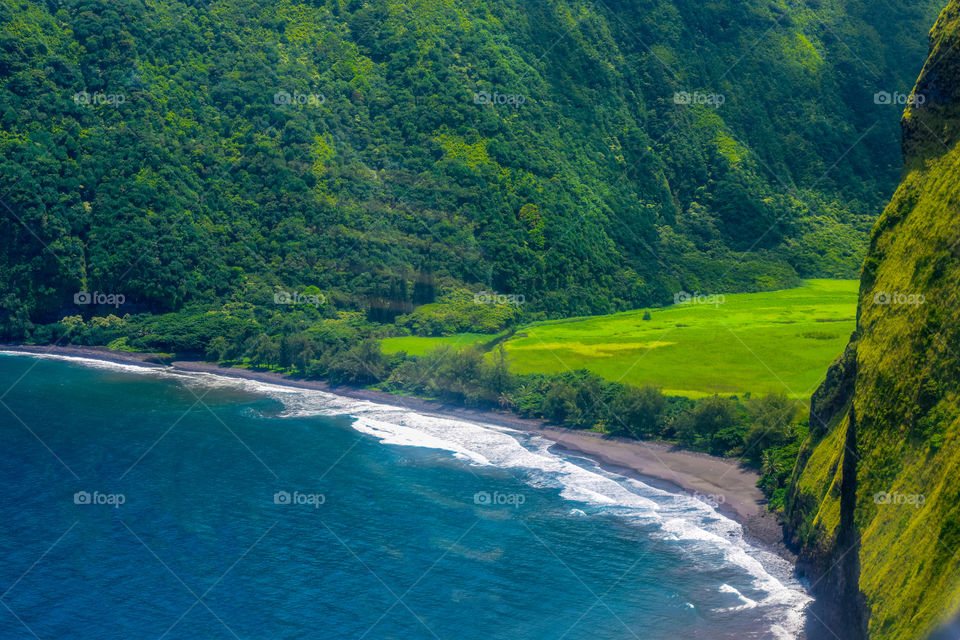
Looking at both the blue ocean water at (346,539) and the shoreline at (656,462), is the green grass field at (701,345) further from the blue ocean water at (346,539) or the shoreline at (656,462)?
the blue ocean water at (346,539)

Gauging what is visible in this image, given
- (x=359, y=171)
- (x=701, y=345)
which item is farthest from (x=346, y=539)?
(x=359, y=171)

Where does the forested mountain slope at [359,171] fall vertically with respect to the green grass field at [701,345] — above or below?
above

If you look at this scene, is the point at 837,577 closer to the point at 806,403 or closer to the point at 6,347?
the point at 806,403

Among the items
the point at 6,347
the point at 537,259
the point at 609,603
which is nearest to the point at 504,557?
the point at 609,603

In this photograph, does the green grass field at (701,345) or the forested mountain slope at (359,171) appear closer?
the green grass field at (701,345)

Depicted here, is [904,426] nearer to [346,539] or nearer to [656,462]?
[346,539]


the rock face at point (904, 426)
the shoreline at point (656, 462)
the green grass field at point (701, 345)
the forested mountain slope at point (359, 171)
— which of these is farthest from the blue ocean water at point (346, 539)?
the forested mountain slope at point (359, 171)
